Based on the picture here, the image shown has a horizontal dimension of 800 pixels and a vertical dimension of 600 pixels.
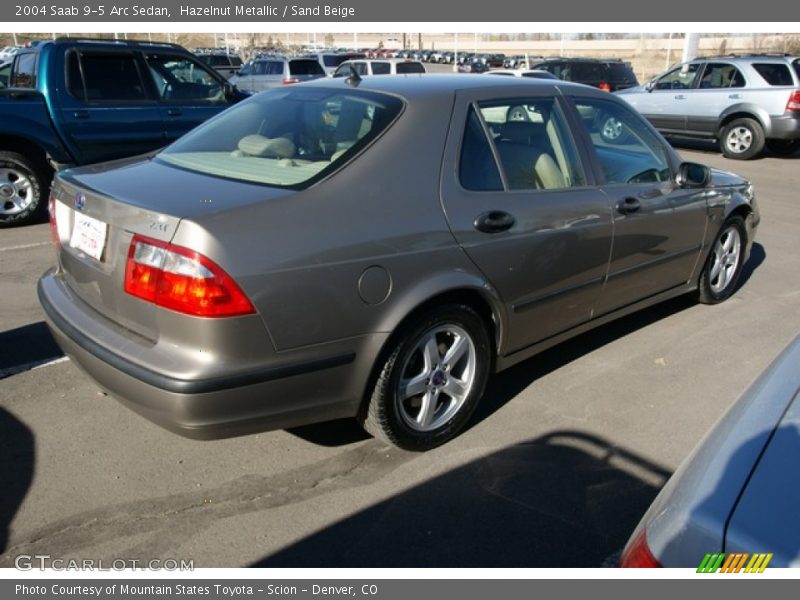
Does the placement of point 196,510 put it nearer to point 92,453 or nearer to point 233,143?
point 92,453

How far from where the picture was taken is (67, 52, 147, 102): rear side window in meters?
7.48

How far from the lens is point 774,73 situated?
12.8 m

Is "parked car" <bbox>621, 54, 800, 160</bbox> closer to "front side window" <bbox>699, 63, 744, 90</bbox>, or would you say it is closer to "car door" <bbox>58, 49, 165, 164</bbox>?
"front side window" <bbox>699, 63, 744, 90</bbox>

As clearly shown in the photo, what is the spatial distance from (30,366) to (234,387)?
2131 mm

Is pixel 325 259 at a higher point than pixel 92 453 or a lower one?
higher

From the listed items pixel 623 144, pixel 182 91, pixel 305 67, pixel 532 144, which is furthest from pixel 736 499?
pixel 305 67

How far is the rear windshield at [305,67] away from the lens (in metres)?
19.2

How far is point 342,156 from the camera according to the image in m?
3.01

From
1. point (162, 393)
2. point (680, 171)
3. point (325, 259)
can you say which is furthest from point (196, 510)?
point (680, 171)

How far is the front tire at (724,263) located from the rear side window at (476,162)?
2492 millimetres

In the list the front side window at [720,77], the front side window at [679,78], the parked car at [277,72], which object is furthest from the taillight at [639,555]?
the parked car at [277,72]

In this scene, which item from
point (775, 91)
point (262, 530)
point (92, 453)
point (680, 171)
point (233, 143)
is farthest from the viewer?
point (775, 91)

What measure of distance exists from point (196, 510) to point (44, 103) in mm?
6023

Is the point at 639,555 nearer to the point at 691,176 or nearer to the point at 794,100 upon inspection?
the point at 691,176
